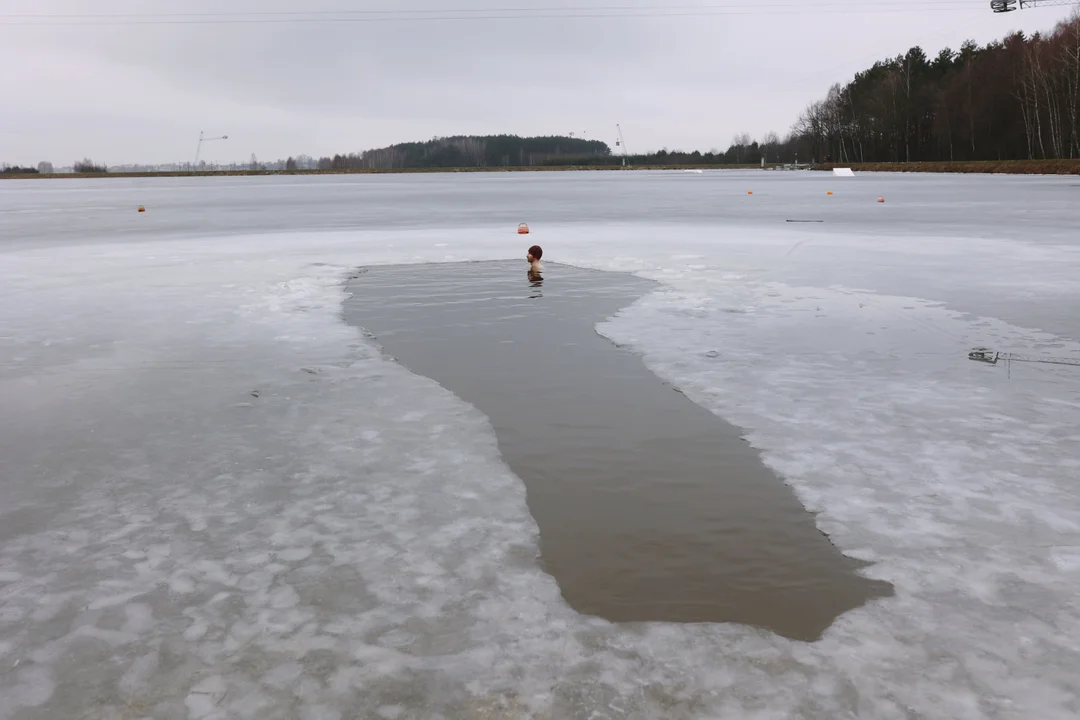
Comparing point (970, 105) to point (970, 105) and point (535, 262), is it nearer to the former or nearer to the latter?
point (970, 105)

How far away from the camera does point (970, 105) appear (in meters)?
83.9

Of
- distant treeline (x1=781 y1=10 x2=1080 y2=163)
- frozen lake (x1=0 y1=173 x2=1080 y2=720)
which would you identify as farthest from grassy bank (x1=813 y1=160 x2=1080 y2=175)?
frozen lake (x1=0 y1=173 x2=1080 y2=720)

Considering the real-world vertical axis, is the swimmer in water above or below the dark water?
above

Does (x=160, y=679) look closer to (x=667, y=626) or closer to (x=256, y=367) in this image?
(x=667, y=626)

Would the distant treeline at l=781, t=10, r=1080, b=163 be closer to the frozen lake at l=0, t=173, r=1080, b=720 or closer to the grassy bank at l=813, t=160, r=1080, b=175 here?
the grassy bank at l=813, t=160, r=1080, b=175

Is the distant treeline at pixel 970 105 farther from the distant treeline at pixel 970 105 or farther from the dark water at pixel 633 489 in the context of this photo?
the dark water at pixel 633 489

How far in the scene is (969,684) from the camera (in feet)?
9.60

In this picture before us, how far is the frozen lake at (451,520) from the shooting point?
9.72ft

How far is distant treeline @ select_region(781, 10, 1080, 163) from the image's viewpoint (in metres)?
71.8

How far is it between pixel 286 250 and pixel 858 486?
46.6ft

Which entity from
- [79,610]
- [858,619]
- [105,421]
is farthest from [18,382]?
[858,619]

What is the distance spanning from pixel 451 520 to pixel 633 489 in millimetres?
1007

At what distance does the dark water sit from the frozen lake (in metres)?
0.15

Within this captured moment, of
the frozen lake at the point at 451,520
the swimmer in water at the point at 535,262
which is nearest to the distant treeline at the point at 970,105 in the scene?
the swimmer in water at the point at 535,262
